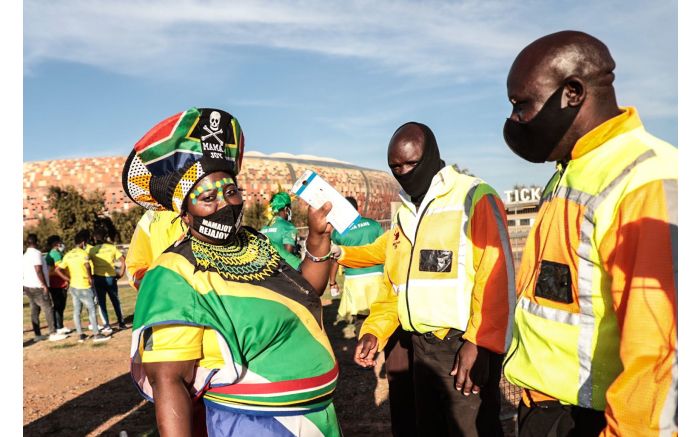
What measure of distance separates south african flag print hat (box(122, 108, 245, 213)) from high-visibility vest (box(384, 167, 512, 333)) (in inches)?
53.6

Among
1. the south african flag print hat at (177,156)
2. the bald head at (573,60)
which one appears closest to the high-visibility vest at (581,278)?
the bald head at (573,60)

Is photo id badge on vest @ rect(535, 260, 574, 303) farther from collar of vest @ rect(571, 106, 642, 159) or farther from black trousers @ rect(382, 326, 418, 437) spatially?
black trousers @ rect(382, 326, 418, 437)

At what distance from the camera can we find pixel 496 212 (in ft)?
10.6

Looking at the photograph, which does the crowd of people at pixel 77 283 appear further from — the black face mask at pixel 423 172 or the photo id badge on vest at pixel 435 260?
the photo id badge on vest at pixel 435 260

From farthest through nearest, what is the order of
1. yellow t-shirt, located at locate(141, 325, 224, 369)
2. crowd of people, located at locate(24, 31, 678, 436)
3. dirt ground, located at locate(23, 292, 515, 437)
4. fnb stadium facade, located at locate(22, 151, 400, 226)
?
fnb stadium facade, located at locate(22, 151, 400, 226)
dirt ground, located at locate(23, 292, 515, 437)
yellow t-shirt, located at locate(141, 325, 224, 369)
crowd of people, located at locate(24, 31, 678, 436)

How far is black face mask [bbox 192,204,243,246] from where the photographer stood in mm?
2500

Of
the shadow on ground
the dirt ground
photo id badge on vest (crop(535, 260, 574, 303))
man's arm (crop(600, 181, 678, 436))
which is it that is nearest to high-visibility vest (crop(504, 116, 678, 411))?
photo id badge on vest (crop(535, 260, 574, 303))

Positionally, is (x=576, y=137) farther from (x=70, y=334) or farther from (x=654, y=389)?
(x=70, y=334)

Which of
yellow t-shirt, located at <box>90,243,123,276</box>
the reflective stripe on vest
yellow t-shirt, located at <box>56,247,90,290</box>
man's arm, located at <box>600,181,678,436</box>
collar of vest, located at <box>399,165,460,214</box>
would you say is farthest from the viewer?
yellow t-shirt, located at <box>90,243,123,276</box>

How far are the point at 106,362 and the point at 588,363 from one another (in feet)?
30.3

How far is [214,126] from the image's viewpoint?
2531mm

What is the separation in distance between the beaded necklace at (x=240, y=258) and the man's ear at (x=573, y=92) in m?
1.46

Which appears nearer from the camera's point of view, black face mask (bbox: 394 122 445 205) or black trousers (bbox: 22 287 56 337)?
black face mask (bbox: 394 122 445 205)

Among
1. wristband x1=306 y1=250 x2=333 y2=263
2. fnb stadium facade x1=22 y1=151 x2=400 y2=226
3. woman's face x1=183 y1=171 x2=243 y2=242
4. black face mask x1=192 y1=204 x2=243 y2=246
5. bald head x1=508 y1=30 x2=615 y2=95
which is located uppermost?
fnb stadium facade x1=22 y1=151 x2=400 y2=226
